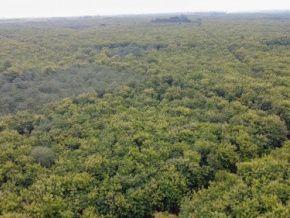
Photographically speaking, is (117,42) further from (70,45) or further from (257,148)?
(257,148)

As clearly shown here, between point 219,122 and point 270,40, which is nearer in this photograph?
point 219,122

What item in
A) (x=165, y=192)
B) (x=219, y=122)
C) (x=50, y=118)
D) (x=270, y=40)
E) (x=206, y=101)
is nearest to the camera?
(x=165, y=192)

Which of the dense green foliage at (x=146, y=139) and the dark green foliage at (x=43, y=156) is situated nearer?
the dense green foliage at (x=146, y=139)

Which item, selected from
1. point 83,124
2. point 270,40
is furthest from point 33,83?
point 270,40

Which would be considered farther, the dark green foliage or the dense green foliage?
the dark green foliage
